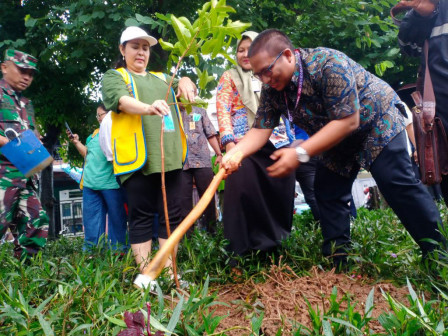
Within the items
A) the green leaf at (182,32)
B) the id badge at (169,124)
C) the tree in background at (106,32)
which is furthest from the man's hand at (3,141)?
the tree in background at (106,32)

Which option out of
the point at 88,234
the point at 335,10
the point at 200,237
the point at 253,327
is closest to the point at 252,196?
the point at 200,237

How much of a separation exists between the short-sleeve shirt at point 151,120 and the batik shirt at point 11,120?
1.08 meters

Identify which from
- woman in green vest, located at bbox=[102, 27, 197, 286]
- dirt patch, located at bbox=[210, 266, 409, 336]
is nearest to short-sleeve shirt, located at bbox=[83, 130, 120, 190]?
woman in green vest, located at bbox=[102, 27, 197, 286]

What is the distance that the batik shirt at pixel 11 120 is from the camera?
3.46 m

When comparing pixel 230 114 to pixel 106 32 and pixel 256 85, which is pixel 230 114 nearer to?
pixel 256 85

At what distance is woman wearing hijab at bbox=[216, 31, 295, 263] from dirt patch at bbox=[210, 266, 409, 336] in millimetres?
400

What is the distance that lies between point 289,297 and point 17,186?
2.42 metres

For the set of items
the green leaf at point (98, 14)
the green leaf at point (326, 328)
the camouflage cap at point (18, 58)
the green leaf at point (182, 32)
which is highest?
the green leaf at point (98, 14)

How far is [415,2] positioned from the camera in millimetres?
2600

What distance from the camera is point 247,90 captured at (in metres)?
3.48

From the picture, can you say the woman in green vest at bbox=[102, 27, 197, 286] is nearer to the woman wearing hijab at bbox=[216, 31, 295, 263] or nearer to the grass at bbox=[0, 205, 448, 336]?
the grass at bbox=[0, 205, 448, 336]

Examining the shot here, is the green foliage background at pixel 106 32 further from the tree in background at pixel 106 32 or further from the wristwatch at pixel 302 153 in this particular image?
the wristwatch at pixel 302 153

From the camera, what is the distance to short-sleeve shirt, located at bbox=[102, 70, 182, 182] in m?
2.89

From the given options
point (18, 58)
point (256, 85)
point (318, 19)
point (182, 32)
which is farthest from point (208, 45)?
point (318, 19)
